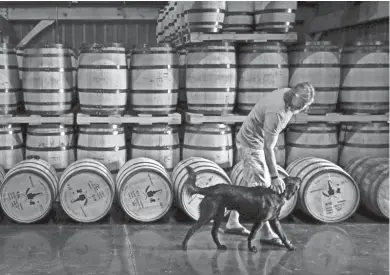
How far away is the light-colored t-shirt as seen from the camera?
5.38 m

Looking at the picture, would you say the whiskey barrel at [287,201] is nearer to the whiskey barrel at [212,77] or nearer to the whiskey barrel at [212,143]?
the whiskey barrel at [212,143]

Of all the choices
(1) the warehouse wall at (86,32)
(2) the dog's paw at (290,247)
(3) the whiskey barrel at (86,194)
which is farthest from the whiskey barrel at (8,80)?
(1) the warehouse wall at (86,32)

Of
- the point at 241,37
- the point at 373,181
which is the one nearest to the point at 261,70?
the point at 241,37

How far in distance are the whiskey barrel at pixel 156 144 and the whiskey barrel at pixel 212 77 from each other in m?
0.50

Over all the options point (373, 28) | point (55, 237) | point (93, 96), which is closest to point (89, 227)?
point (55, 237)

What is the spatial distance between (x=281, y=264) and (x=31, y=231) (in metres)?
2.79

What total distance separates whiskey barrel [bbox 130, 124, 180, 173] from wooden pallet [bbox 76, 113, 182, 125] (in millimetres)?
117

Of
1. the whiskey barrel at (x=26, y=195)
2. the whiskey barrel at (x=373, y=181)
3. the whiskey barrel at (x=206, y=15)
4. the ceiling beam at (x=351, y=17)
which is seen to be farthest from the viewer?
the ceiling beam at (x=351, y=17)

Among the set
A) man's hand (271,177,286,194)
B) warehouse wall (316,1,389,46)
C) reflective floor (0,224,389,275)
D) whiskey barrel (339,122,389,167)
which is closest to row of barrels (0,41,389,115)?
whiskey barrel (339,122,389,167)

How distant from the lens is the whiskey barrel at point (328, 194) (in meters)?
6.47

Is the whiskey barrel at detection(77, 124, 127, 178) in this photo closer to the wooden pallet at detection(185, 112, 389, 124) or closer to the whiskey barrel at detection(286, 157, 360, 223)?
the wooden pallet at detection(185, 112, 389, 124)

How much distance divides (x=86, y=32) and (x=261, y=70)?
A: 6.97m

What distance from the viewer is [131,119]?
696cm

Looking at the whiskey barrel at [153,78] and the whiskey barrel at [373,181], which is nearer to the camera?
the whiskey barrel at [373,181]
